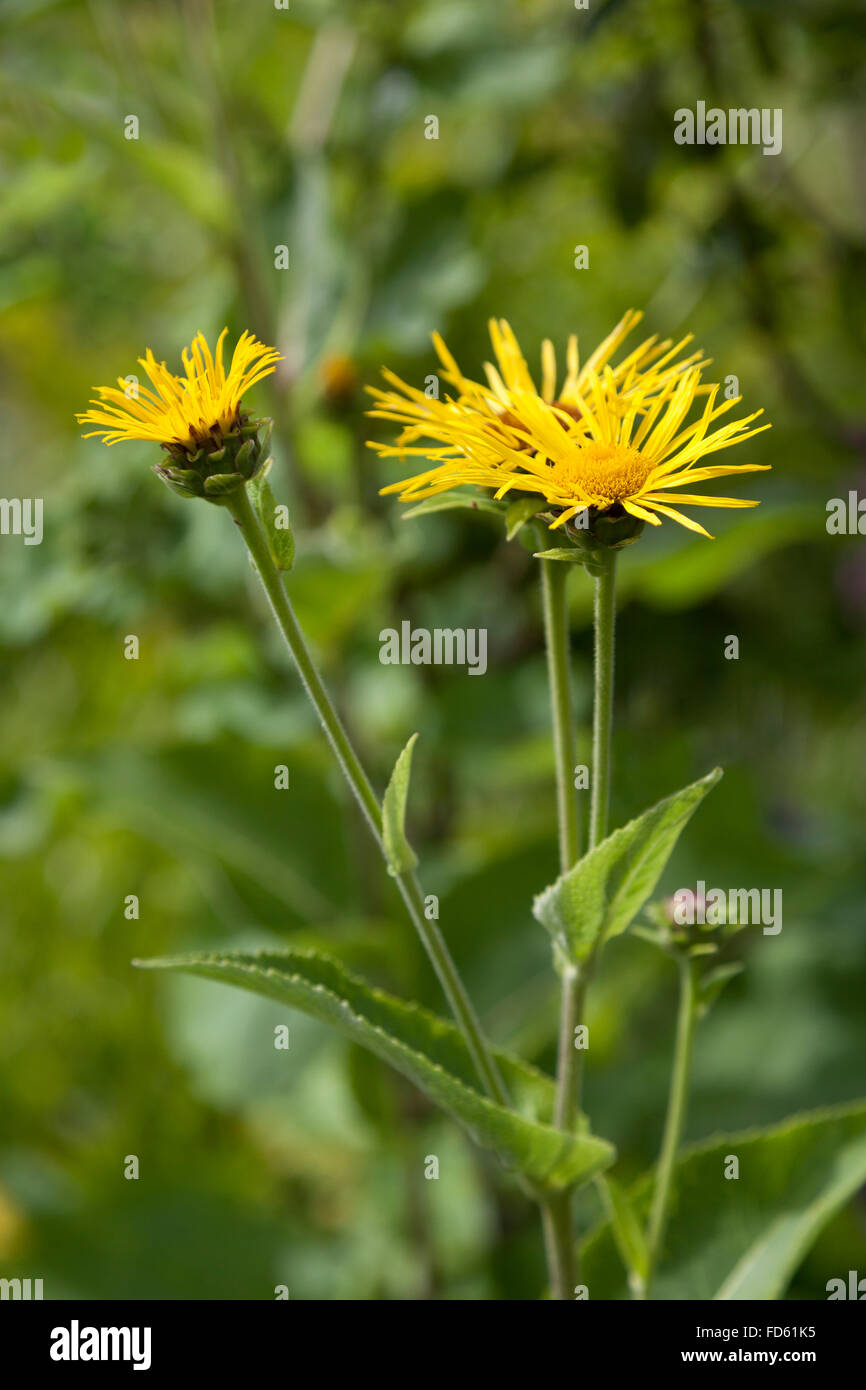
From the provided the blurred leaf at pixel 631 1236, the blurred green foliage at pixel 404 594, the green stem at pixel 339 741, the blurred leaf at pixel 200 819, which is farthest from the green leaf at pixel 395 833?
the blurred leaf at pixel 200 819

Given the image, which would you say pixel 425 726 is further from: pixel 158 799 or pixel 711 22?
pixel 711 22

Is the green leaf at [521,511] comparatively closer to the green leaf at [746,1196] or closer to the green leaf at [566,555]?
the green leaf at [566,555]

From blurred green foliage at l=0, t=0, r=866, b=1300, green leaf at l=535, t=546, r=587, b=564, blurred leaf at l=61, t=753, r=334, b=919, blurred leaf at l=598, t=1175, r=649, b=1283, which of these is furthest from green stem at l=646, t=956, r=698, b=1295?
blurred leaf at l=61, t=753, r=334, b=919

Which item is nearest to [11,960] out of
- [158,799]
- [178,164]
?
[158,799]

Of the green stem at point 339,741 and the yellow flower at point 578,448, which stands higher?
the yellow flower at point 578,448

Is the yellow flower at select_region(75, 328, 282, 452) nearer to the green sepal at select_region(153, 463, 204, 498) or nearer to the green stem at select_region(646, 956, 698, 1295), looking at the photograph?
the green sepal at select_region(153, 463, 204, 498)
